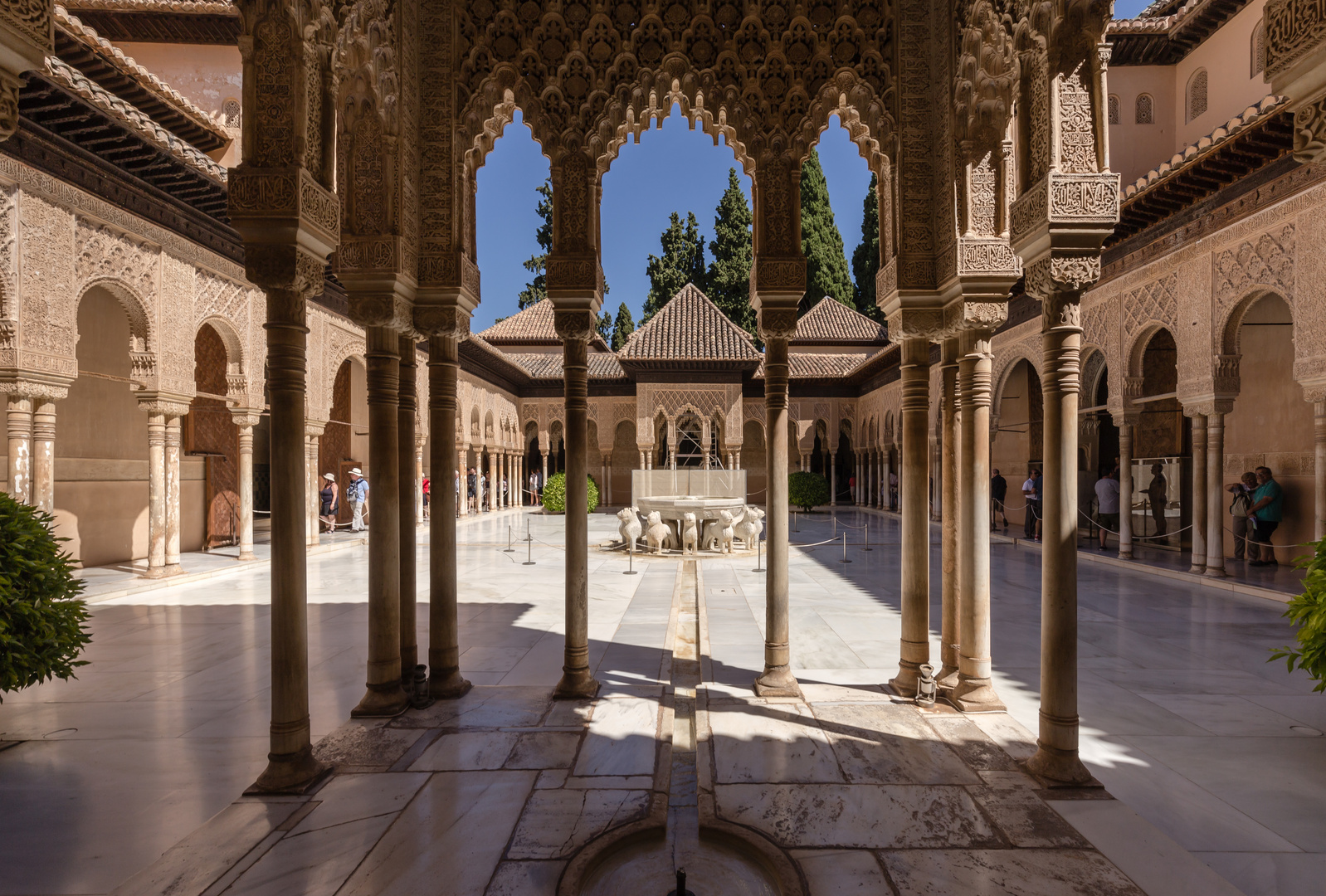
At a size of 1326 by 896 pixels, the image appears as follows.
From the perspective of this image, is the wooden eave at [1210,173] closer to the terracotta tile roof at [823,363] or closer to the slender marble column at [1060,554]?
the slender marble column at [1060,554]

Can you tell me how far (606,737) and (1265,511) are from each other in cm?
1137

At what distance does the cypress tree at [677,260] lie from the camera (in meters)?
40.1

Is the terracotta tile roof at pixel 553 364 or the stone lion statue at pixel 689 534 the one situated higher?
the terracotta tile roof at pixel 553 364

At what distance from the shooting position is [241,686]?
5285 mm

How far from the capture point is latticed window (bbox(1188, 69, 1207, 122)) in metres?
13.4

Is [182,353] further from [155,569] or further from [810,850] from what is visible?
[810,850]

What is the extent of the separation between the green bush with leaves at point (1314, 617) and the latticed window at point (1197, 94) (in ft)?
46.5

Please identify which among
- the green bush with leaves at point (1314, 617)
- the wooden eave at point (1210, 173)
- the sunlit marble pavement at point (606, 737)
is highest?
the wooden eave at point (1210, 173)

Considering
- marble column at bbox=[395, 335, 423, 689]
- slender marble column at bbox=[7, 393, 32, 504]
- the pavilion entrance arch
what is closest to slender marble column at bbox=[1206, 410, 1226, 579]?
the pavilion entrance arch

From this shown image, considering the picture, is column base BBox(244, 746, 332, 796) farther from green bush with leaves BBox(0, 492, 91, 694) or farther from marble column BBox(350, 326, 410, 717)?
green bush with leaves BBox(0, 492, 91, 694)

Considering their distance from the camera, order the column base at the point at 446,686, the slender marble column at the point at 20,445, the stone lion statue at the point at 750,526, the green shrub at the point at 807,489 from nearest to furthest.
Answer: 1. the column base at the point at 446,686
2. the slender marble column at the point at 20,445
3. the stone lion statue at the point at 750,526
4. the green shrub at the point at 807,489

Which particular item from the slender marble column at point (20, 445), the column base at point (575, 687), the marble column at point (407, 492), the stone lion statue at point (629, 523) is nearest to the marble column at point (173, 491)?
the slender marble column at point (20, 445)

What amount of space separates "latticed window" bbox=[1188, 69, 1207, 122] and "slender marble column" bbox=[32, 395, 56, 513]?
65.6ft

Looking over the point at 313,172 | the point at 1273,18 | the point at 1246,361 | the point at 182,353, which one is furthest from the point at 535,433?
the point at 1273,18
